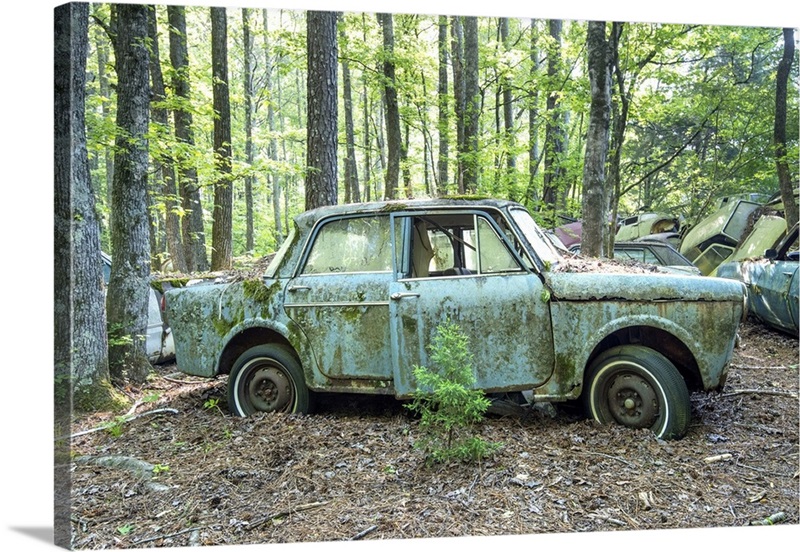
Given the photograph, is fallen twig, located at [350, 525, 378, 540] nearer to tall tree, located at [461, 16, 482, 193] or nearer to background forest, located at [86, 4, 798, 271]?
background forest, located at [86, 4, 798, 271]

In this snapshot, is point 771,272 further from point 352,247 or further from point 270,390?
point 270,390

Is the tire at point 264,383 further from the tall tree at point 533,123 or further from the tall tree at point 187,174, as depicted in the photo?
the tall tree at point 187,174

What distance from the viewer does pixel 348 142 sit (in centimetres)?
484

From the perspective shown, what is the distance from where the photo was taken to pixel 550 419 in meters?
3.30

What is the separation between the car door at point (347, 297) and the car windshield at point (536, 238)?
2.80 ft

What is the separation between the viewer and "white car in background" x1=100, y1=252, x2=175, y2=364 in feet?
14.8

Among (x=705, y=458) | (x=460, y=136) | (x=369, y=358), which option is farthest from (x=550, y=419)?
(x=460, y=136)

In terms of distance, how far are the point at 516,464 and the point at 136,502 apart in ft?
6.29

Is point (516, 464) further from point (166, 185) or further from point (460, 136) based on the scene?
point (166, 185)

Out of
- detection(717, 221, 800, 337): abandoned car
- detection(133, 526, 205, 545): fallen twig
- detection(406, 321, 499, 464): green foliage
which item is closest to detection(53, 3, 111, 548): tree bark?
detection(133, 526, 205, 545): fallen twig

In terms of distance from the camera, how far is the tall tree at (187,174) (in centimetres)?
571

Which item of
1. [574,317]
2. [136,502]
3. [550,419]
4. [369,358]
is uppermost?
[574,317]

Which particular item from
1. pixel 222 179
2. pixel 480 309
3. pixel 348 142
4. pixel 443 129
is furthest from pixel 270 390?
pixel 222 179

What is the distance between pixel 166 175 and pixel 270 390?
9.47 feet
